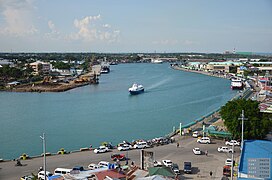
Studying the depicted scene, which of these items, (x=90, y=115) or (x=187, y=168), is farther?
(x=90, y=115)

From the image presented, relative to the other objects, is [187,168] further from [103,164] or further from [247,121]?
[247,121]

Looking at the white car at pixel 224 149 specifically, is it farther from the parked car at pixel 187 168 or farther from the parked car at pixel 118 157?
the parked car at pixel 118 157

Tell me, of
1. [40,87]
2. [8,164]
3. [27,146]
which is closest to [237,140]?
[8,164]

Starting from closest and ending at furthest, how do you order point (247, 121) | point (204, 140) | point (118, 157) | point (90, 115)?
point (118, 157), point (247, 121), point (204, 140), point (90, 115)

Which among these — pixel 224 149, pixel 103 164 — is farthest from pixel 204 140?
pixel 103 164

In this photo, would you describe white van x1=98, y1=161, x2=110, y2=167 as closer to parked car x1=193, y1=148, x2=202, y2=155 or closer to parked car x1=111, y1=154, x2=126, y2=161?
parked car x1=111, y1=154, x2=126, y2=161

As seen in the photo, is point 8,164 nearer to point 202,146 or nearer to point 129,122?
point 202,146
